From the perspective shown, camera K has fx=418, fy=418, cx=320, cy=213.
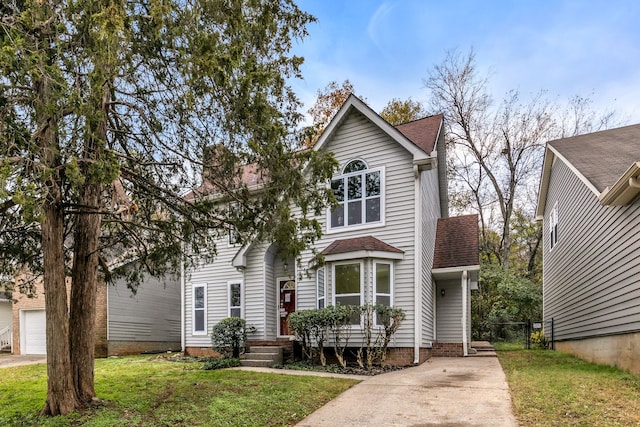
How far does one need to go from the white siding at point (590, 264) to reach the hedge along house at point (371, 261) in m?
2.66

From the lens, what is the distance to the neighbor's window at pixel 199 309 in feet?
45.6

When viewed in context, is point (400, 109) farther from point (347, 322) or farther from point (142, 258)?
point (142, 258)

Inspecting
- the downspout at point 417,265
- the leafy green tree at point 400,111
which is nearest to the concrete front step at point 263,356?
the downspout at point 417,265

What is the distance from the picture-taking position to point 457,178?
26.4m

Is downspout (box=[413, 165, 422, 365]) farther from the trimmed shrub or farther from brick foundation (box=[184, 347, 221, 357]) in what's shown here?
brick foundation (box=[184, 347, 221, 357])

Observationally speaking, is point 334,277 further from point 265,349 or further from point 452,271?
point 452,271

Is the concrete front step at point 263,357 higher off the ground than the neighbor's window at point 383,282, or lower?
lower

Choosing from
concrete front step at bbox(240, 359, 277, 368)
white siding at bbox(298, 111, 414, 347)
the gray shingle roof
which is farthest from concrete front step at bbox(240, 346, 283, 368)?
the gray shingle roof

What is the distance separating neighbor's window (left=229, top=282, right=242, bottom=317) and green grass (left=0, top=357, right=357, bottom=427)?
3950mm

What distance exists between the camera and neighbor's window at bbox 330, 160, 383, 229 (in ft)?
37.0

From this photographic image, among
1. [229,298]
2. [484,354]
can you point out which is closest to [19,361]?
[229,298]

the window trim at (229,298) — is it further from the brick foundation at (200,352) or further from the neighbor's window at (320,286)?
the neighbor's window at (320,286)

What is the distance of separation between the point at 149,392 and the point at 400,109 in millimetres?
20339

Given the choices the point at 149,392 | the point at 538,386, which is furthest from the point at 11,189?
the point at 538,386
